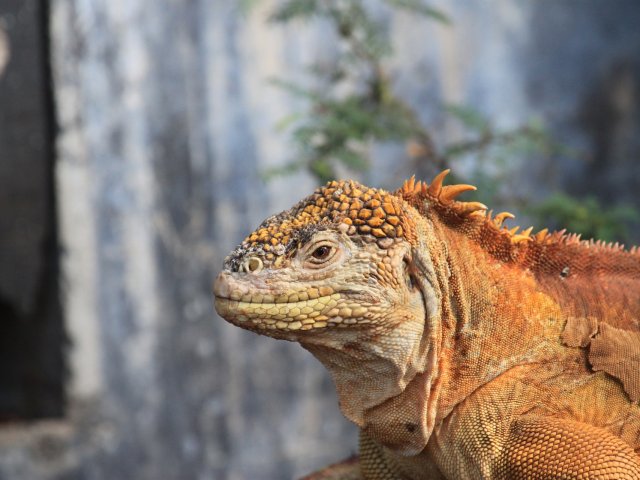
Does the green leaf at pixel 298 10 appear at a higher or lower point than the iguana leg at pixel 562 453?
higher

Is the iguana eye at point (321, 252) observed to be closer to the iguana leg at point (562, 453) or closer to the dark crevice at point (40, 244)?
the iguana leg at point (562, 453)

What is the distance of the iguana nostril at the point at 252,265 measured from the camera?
81.0 inches

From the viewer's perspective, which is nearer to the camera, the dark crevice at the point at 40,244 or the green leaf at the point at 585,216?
the green leaf at the point at 585,216

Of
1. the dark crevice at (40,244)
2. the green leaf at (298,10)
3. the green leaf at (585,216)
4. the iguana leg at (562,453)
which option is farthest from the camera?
the dark crevice at (40,244)

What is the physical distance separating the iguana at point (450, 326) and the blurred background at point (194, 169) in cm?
369

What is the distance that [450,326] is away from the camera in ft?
7.21

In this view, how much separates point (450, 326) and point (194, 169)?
440 centimetres

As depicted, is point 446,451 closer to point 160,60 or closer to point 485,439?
point 485,439

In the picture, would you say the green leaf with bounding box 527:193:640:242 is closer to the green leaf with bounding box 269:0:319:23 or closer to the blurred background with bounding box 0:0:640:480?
the blurred background with bounding box 0:0:640:480

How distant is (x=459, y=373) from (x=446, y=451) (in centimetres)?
21

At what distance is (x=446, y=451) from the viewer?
7.29 feet

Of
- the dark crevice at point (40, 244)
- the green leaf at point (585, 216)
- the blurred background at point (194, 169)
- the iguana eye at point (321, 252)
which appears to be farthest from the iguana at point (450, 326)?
the dark crevice at point (40, 244)

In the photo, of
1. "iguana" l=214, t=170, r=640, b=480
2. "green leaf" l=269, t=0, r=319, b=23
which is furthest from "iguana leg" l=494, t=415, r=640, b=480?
"green leaf" l=269, t=0, r=319, b=23

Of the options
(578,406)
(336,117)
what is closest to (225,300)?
(578,406)
